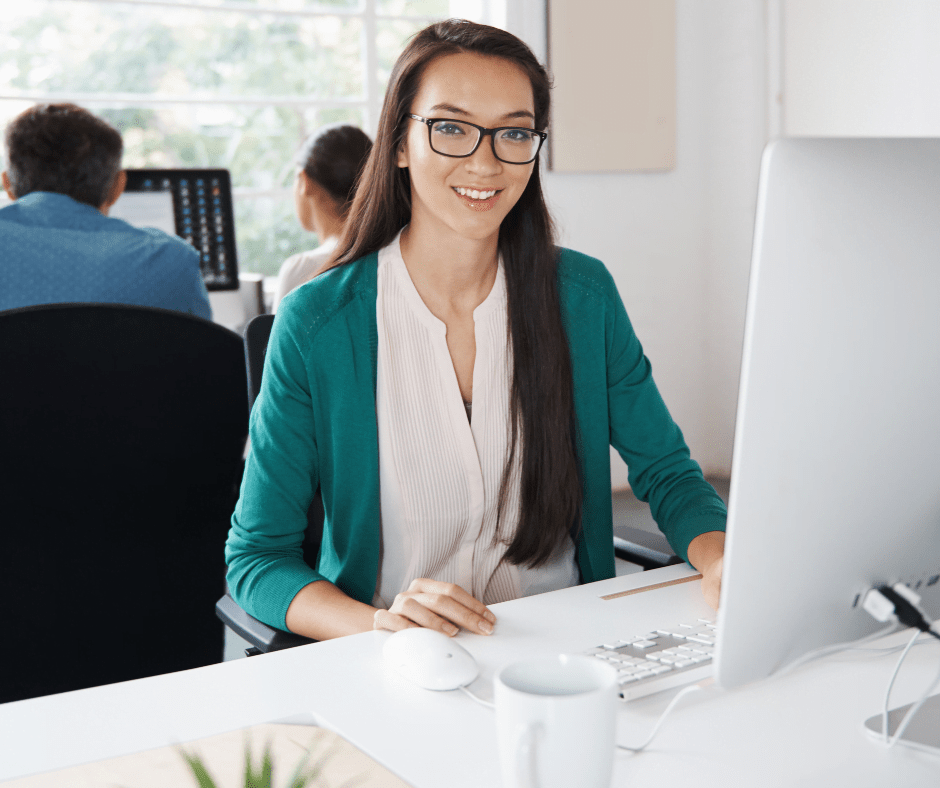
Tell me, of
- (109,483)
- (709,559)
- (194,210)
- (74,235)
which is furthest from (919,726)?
(194,210)

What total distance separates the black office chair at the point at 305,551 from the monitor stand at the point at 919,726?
50cm

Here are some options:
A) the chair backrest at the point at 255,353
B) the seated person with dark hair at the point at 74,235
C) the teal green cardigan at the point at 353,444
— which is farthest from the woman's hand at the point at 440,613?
the seated person with dark hair at the point at 74,235

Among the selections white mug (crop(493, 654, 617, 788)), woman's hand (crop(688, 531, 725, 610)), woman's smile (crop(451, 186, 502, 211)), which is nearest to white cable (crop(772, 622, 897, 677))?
white mug (crop(493, 654, 617, 788))

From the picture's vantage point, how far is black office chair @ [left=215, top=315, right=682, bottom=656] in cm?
107

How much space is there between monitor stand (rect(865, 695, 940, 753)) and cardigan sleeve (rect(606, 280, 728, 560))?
56cm

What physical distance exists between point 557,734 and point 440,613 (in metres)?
0.41

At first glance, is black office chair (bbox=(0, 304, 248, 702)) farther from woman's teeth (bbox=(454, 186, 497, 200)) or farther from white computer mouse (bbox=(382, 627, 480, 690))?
white computer mouse (bbox=(382, 627, 480, 690))

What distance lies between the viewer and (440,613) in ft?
3.07

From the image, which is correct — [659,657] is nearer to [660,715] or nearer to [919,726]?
[660,715]

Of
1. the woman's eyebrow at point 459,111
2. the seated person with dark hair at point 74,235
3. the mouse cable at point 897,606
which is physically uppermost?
the woman's eyebrow at point 459,111

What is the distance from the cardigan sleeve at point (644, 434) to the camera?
133 centimetres

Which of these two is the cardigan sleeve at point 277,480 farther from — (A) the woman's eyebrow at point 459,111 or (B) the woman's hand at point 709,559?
(B) the woman's hand at point 709,559

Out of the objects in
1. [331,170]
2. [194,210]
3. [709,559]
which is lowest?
[709,559]

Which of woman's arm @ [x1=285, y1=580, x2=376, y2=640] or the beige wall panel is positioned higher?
the beige wall panel
